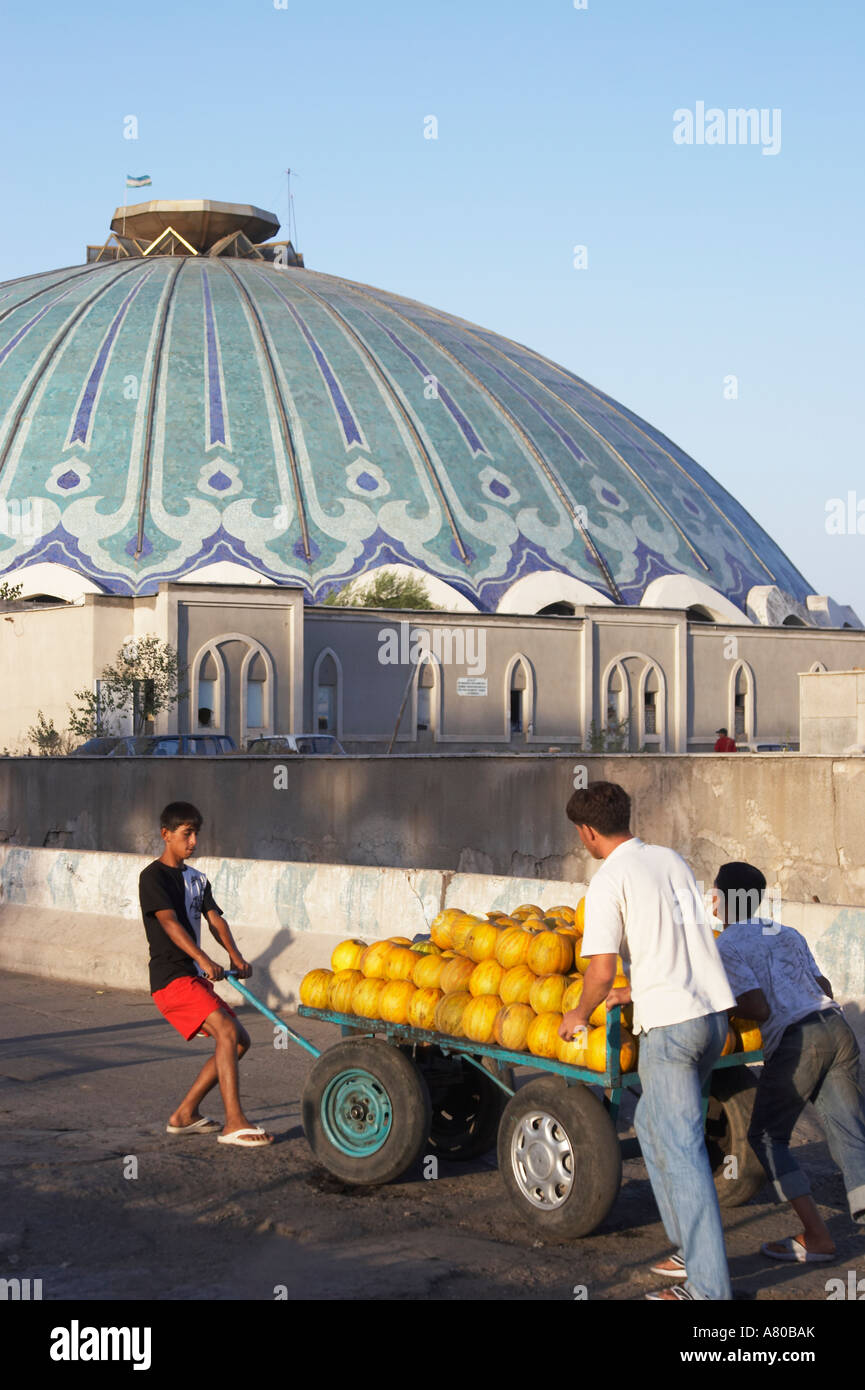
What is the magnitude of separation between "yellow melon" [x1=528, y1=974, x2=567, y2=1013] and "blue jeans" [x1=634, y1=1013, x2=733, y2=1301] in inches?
32.8

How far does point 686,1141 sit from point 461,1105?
84.1 inches

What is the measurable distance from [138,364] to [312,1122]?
38293mm

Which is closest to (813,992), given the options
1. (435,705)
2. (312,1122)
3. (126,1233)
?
(312,1122)

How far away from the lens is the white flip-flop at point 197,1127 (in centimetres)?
756

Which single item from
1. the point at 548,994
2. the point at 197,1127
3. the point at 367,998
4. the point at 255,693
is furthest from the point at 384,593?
the point at 548,994

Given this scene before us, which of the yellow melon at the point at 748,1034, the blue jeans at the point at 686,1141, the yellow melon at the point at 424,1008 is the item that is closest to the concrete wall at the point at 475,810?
the yellow melon at the point at 424,1008

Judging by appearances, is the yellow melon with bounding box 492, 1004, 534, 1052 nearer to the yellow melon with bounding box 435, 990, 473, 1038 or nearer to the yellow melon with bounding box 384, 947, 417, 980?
the yellow melon with bounding box 435, 990, 473, 1038

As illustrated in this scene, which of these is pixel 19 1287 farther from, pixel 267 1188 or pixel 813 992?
pixel 813 992

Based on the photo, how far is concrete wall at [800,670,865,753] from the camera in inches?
848

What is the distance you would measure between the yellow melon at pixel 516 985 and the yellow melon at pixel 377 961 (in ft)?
2.50

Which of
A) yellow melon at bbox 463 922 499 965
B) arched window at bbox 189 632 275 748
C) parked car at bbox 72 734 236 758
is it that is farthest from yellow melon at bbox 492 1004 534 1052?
arched window at bbox 189 632 275 748

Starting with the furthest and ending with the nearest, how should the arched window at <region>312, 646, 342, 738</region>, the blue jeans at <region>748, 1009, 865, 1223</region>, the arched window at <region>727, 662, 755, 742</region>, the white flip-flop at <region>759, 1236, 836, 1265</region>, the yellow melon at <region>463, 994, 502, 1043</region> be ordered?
the arched window at <region>727, 662, 755, 742</region>
the arched window at <region>312, 646, 342, 738</region>
the yellow melon at <region>463, 994, 502, 1043</region>
the blue jeans at <region>748, 1009, 865, 1223</region>
the white flip-flop at <region>759, 1236, 836, 1265</region>
